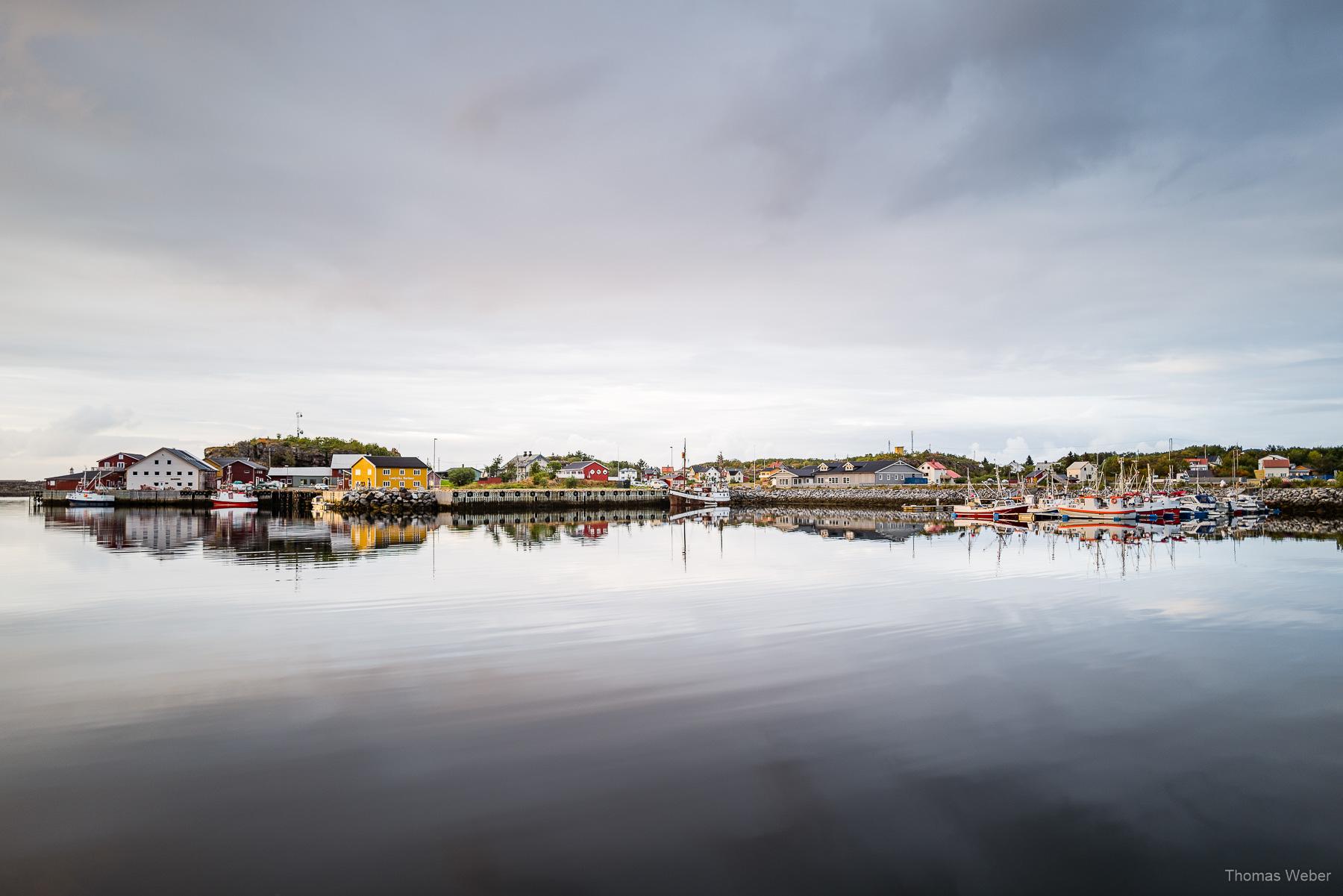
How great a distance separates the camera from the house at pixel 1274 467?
3871 inches

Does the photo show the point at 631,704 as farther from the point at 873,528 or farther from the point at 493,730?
the point at 873,528

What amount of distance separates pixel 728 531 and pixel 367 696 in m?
35.3

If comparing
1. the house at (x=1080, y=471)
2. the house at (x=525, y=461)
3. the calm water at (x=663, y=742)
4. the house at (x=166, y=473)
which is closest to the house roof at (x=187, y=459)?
the house at (x=166, y=473)

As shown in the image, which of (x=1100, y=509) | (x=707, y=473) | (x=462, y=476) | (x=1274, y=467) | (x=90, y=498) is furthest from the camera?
(x=707, y=473)

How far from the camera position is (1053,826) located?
5.30 m

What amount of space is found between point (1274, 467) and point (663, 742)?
129253mm

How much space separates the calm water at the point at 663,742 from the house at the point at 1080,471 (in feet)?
373

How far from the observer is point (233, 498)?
72.6 metres

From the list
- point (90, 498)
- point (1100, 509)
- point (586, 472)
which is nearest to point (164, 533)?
point (90, 498)

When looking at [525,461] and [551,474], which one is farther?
[525,461]

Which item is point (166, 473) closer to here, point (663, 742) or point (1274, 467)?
point (663, 742)

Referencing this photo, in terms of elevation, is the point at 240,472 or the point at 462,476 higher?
the point at 240,472

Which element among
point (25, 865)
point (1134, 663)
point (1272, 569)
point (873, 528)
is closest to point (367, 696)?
point (25, 865)

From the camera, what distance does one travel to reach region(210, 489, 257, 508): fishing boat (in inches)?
2864
